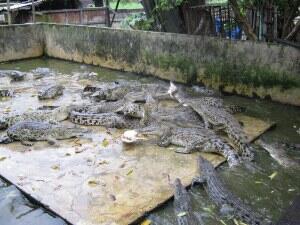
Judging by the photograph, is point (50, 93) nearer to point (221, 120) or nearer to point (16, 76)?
point (16, 76)

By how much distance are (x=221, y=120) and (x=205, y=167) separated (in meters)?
1.28

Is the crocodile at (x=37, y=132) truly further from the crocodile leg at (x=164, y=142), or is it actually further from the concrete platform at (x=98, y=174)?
the crocodile leg at (x=164, y=142)

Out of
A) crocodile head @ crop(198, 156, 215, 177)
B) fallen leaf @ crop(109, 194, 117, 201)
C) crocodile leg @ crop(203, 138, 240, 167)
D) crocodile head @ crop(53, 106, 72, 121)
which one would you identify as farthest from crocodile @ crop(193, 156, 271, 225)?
crocodile head @ crop(53, 106, 72, 121)

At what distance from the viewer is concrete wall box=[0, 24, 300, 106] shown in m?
6.73

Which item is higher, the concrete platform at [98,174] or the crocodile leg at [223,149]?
the crocodile leg at [223,149]

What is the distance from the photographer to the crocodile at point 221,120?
481 cm

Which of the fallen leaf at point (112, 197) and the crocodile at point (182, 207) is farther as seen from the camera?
the fallen leaf at point (112, 197)

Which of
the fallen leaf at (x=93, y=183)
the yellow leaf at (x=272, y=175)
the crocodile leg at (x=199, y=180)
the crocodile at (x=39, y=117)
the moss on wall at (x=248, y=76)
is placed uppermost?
the moss on wall at (x=248, y=76)

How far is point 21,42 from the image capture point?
1109 centimetres

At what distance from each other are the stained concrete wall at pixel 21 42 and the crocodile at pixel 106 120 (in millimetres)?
5987

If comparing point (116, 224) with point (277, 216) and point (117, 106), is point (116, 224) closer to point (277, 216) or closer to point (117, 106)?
point (277, 216)

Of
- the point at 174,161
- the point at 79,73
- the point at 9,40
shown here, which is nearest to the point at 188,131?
the point at 174,161

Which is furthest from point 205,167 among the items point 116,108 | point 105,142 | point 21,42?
point 21,42

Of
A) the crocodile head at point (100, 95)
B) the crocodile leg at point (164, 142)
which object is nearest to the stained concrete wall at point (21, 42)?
the crocodile head at point (100, 95)
